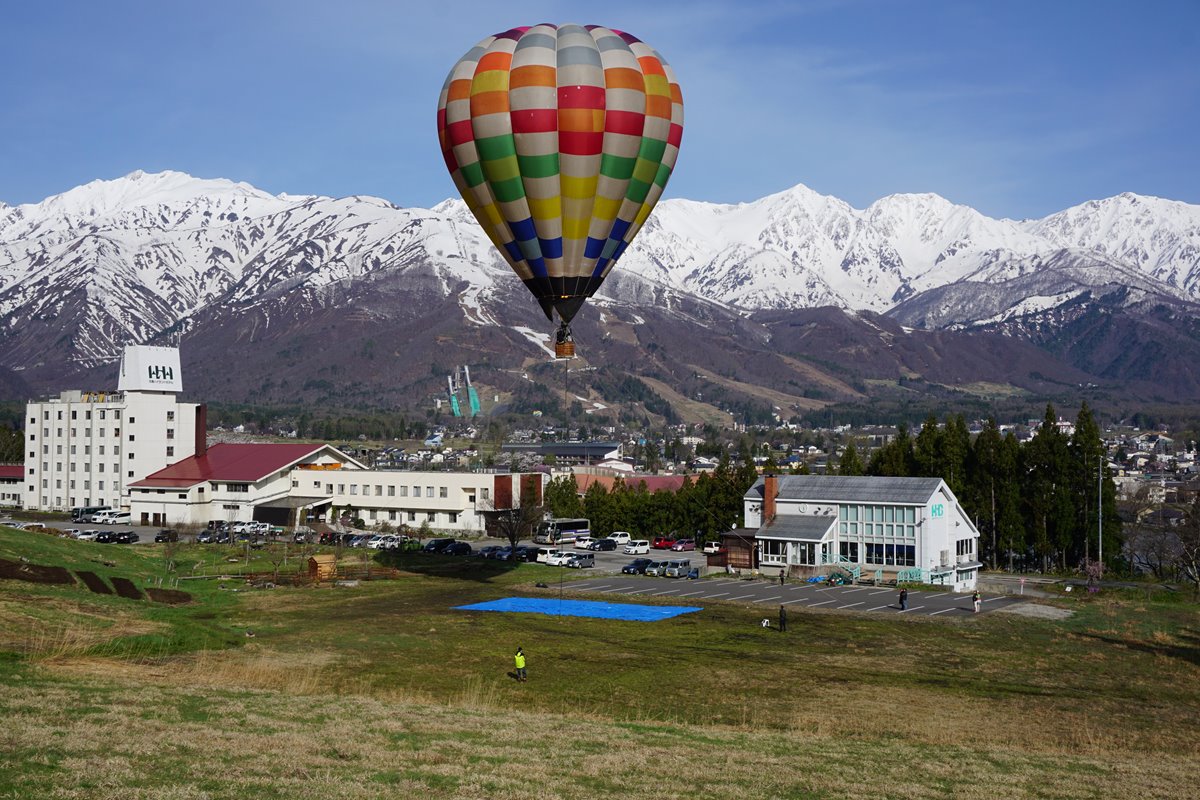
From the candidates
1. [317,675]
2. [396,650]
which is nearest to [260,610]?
[396,650]

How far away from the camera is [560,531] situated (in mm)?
89000

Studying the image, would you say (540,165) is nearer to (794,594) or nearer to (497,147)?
(497,147)

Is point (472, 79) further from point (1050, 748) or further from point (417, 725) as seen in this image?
point (1050, 748)

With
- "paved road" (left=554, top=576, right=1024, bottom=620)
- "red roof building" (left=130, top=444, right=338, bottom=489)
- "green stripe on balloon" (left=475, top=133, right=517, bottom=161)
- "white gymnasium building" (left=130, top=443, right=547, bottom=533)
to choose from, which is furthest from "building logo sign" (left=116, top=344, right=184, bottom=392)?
"green stripe on balloon" (left=475, top=133, right=517, bottom=161)

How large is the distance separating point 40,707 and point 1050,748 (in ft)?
74.4

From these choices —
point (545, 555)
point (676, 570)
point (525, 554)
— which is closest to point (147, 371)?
point (525, 554)

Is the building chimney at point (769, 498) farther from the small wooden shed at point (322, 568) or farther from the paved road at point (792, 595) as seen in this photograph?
the small wooden shed at point (322, 568)

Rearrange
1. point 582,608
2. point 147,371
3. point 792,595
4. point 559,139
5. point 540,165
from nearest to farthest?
point 559,139, point 540,165, point 582,608, point 792,595, point 147,371

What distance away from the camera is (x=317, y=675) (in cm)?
3516

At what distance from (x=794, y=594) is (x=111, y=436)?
68.2 meters

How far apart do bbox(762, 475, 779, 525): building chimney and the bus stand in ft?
66.2

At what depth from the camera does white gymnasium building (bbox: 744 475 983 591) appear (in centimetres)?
6462

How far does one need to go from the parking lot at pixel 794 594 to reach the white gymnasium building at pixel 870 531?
3.05m

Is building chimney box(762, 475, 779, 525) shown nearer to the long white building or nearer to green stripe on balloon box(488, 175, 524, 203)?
green stripe on balloon box(488, 175, 524, 203)
